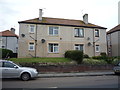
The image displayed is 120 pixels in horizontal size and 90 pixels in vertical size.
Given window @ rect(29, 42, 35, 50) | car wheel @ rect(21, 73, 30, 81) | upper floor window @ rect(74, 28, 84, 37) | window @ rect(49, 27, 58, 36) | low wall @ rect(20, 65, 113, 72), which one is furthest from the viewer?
upper floor window @ rect(74, 28, 84, 37)

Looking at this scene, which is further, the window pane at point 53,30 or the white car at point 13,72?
the window pane at point 53,30

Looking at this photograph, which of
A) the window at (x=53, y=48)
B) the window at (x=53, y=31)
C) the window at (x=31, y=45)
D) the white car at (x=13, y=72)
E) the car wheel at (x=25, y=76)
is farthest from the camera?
the window at (x=53, y=31)

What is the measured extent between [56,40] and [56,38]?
1.21 ft

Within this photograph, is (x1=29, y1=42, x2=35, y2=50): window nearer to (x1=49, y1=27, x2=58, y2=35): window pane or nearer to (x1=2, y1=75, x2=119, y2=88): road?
(x1=49, y1=27, x2=58, y2=35): window pane

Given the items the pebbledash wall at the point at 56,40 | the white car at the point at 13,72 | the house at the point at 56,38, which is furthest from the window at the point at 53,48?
the white car at the point at 13,72

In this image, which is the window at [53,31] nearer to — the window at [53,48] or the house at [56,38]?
the house at [56,38]

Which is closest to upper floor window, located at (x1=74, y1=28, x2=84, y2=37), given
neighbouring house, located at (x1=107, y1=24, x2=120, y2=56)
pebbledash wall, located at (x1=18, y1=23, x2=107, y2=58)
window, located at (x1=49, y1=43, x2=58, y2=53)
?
pebbledash wall, located at (x1=18, y1=23, x2=107, y2=58)

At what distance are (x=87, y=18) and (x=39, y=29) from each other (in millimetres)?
10245

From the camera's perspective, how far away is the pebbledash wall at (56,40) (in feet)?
76.4

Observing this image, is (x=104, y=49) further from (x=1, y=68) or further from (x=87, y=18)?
(x=1, y=68)

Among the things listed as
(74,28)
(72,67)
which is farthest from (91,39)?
(72,67)

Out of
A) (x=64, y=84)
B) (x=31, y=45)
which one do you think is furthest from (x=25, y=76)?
(x=31, y=45)

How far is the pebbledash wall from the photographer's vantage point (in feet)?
76.4

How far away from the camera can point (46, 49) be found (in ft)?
78.3
